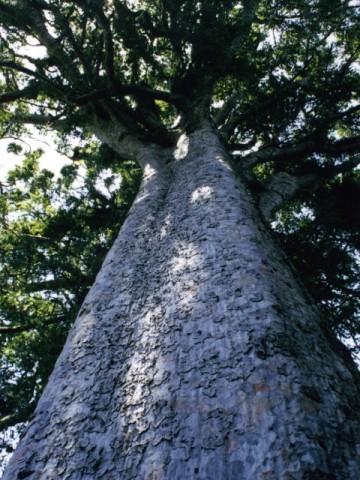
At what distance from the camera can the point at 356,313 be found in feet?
21.9

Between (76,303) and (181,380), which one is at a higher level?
(76,303)

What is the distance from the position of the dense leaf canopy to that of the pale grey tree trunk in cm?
318

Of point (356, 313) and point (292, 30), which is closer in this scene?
point (356, 313)

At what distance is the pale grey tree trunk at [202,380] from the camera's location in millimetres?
1061

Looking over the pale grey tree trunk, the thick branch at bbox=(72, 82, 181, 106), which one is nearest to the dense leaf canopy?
the thick branch at bbox=(72, 82, 181, 106)

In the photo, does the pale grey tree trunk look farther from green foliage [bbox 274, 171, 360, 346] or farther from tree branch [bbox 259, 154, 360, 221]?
green foliage [bbox 274, 171, 360, 346]

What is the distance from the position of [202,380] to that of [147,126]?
6.32 meters

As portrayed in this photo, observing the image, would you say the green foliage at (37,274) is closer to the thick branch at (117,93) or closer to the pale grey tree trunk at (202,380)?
the thick branch at (117,93)

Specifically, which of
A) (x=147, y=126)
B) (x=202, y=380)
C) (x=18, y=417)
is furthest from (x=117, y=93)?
(x=18, y=417)

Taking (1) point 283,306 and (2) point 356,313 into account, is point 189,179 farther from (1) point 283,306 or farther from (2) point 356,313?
(2) point 356,313

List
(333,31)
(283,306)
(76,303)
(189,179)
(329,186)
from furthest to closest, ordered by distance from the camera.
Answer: (333,31)
(329,186)
(76,303)
(189,179)
(283,306)

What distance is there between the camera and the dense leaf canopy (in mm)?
5746

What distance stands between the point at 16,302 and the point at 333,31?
9.78 meters

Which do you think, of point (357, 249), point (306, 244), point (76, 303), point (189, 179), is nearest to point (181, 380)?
point (189, 179)
